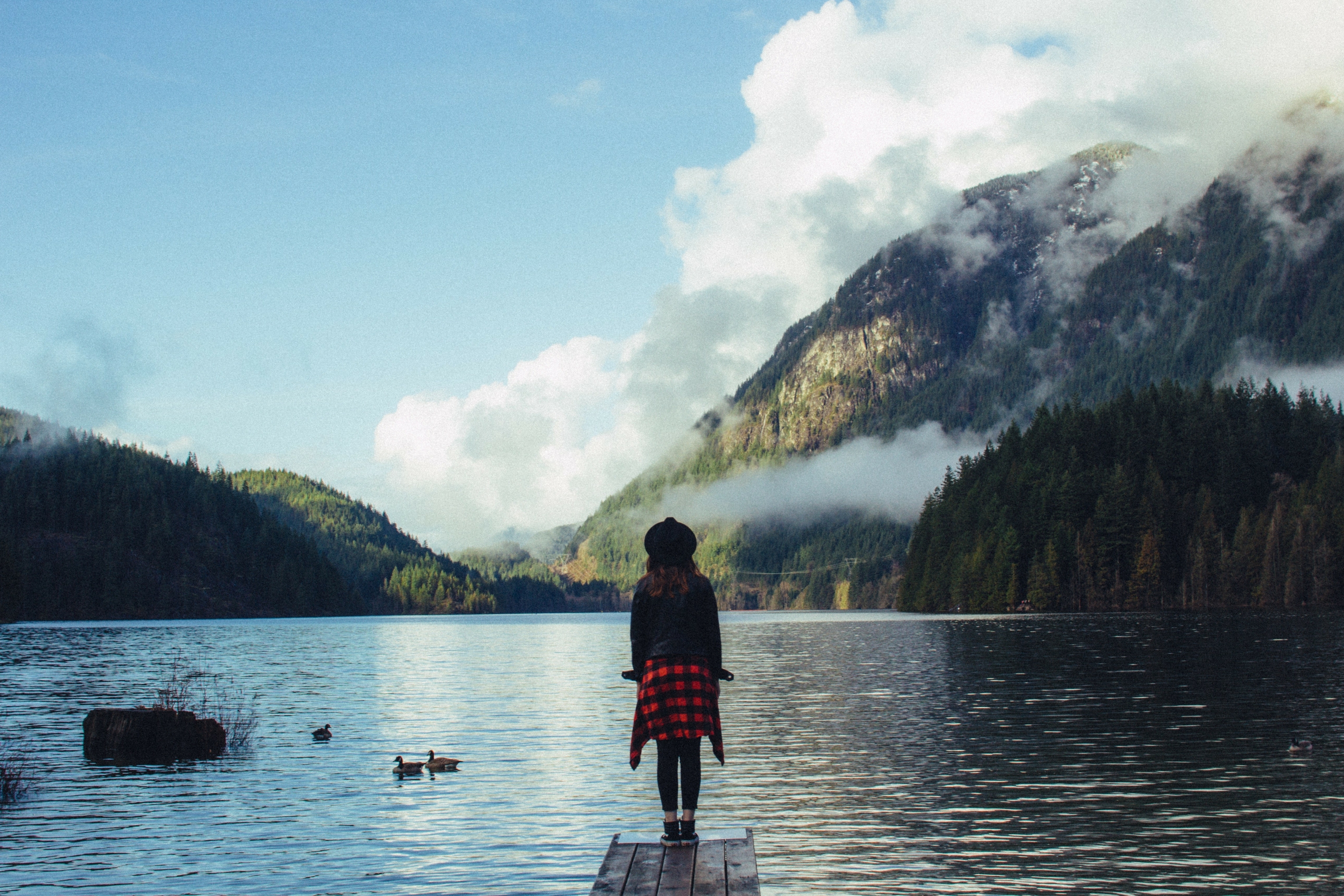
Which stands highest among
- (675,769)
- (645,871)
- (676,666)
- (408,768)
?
(676,666)

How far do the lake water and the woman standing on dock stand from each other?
172 inches

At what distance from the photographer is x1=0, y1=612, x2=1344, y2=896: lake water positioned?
23.8 m

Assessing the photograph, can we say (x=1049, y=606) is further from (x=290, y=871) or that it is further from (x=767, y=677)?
(x=290, y=871)

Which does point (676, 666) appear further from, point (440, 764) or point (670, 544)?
point (440, 764)

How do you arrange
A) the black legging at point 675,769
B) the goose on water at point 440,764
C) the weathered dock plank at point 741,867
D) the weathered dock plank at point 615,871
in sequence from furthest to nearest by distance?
the goose on water at point 440,764, the black legging at point 675,769, the weathered dock plank at point 615,871, the weathered dock plank at point 741,867

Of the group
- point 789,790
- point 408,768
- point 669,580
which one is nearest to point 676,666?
point 669,580

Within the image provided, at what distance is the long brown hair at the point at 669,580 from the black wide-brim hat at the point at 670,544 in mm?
89

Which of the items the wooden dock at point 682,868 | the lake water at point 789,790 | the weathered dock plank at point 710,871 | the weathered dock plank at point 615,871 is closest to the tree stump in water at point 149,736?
the lake water at point 789,790

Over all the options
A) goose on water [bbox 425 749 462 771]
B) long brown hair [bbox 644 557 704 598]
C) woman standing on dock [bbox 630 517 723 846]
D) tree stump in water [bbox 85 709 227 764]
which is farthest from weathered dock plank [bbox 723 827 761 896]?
tree stump in water [bbox 85 709 227 764]

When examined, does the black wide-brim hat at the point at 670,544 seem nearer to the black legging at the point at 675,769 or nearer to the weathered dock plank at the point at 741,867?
Result: the black legging at the point at 675,769

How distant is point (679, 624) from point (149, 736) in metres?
31.0

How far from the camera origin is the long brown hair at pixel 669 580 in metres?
19.1

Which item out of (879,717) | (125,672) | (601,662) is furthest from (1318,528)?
(125,672)

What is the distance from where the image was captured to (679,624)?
19297mm
